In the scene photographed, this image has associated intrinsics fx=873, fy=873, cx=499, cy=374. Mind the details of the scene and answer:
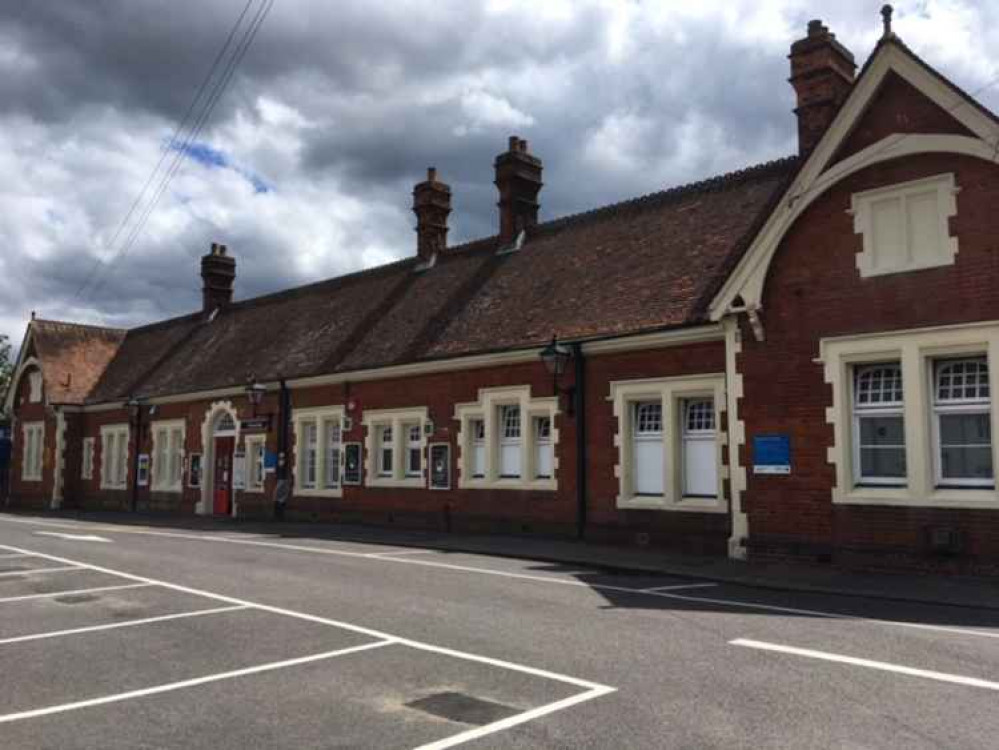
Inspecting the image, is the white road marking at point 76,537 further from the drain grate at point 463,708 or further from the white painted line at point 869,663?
the white painted line at point 869,663

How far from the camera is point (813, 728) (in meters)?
5.53

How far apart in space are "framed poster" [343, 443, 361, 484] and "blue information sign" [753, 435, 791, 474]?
1242 centimetres

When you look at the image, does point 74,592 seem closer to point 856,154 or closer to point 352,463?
point 352,463

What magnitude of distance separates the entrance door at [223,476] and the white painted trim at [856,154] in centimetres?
1951

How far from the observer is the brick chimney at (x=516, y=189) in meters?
25.2

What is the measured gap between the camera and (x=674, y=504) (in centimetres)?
1659

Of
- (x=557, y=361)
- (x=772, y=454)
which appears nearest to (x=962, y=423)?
(x=772, y=454)

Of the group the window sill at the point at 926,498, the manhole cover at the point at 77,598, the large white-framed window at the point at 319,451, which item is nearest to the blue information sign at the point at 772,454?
the window sill at the point at 926,498

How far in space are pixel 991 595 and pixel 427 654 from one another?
7592 millimetres

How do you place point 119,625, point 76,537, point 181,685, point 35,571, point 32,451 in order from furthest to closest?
point 32,451 → point 76,537 → point 35,571 → point 119,625 → point 181,685

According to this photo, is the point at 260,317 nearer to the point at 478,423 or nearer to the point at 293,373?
the point at 293,373

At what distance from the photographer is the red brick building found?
514 inches

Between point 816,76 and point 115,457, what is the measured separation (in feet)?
100

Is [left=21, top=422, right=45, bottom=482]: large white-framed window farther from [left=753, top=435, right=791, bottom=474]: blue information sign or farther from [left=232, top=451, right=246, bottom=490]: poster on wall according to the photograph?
[left=753, top=435, right=791, bottom=474]: blue information sign
